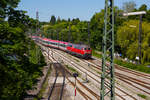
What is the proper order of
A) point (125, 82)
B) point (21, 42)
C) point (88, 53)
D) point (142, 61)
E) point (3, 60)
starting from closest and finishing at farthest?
point (3, 60) → point (21, 42) → point (125, 82) → point (142, 61) → point (88, 53)

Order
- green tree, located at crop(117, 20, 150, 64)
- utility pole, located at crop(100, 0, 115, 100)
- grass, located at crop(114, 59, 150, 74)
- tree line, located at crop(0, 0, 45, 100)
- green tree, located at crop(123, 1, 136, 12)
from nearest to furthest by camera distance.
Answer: utility pole, located at crop(100, 0, 115, 100), tree line, located at crop(0, 0, 45, 100), grass, located at crop(114, 59, 150, 74), green tree, located at crop(117, 20, 150, 64), green tree, located at crop(123, 1, 136, 12)

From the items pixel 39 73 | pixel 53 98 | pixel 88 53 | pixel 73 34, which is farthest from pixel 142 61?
pixel 73 34

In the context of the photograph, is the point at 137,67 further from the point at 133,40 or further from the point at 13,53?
the point at 13,53

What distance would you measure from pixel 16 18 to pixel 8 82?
3.72 metres

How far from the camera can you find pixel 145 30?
3638 cm

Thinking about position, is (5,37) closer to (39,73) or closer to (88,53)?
(39,73)

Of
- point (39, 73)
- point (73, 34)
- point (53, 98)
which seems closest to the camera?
point (39, 73)

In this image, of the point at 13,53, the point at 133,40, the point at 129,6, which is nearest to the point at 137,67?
the point at 133,40

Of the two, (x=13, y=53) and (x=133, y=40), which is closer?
(x=13, y=53)

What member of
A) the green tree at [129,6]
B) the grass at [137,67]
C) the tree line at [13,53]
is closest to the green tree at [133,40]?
the grass at [137,67]

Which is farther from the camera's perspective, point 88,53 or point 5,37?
point 88,53

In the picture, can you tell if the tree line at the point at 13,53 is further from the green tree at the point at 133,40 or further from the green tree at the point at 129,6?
the green tree at the point at 129,6

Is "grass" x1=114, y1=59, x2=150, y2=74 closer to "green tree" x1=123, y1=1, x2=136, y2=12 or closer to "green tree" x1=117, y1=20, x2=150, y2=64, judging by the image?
"green tree" x1=117, y1=20, x2=150, y2=64

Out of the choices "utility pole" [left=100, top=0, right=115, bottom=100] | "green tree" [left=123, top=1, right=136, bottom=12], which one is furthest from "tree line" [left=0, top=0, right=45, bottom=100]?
"green tree" [left=123, top=1, right=136, bottom=12]
